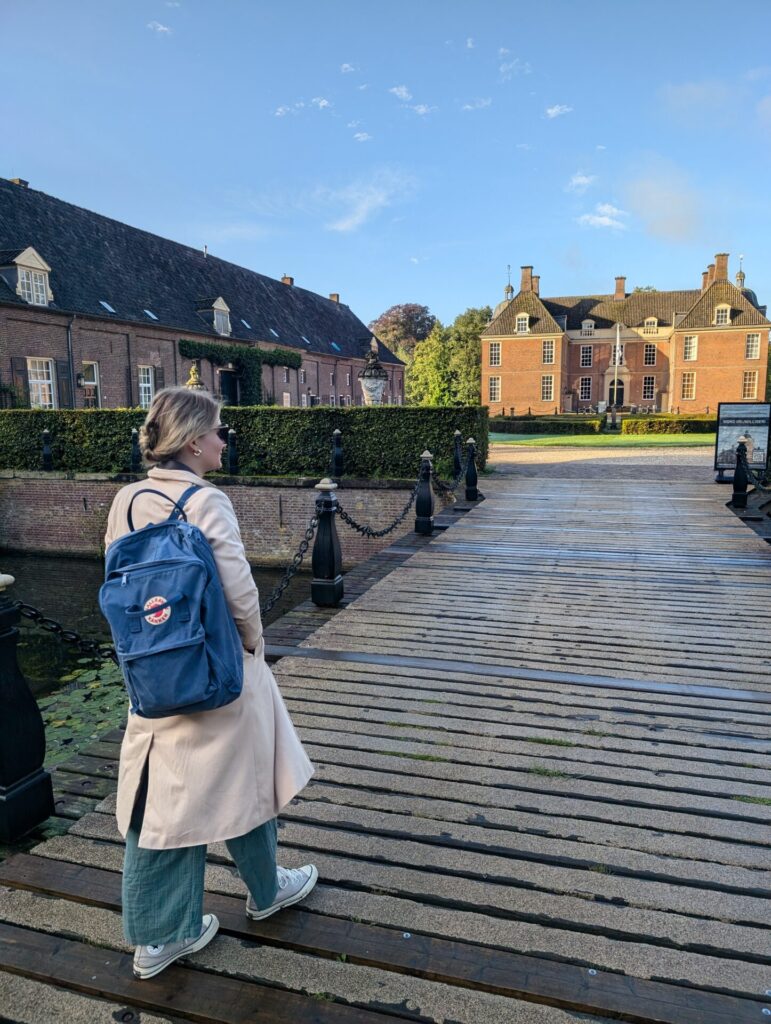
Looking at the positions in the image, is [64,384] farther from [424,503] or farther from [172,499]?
[172,499]

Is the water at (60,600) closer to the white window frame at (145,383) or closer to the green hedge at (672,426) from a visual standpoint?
the white window frame at (145,383)

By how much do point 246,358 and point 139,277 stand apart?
5.84 metres

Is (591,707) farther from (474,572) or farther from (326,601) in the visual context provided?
(474,572)

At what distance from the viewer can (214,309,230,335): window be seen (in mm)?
31562

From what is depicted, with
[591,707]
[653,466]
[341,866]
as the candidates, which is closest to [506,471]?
[653,466]

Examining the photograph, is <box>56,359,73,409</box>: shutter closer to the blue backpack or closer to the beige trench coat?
the beige trench coat

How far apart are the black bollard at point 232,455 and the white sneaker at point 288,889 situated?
554 inches

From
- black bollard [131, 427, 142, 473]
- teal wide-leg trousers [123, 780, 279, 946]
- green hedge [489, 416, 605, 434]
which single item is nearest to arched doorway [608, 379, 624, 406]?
green hedge [489, 416, 605, 434]

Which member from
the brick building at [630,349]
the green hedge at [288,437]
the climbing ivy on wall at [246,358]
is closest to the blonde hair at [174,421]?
the green hedge at [288,437]

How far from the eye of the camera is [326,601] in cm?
627

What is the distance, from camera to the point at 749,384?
47.4 meters

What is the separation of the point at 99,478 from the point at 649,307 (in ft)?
158

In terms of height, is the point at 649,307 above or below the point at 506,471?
above

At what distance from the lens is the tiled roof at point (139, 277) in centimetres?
2430
